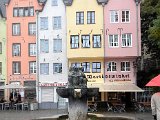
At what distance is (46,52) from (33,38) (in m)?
3.28

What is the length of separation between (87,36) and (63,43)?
3.82 m

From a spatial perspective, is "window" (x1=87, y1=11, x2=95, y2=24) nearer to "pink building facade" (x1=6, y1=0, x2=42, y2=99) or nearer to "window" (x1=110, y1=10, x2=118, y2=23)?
"window" (x1=110, y1=10, x2=118, y2=23)

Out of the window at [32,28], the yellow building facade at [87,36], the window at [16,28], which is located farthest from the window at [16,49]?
the yellow building facade at [87,36]

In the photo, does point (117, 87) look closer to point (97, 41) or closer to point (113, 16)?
point (97, 41)

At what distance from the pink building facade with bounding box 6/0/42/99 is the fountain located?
114 ft

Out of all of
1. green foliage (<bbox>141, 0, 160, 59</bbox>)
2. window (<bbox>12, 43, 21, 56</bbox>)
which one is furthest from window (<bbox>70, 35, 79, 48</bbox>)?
window (<bbox>12, 43, 21, 56</bbox>)

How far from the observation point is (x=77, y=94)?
21.0m

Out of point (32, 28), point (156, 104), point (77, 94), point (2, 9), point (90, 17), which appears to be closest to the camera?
point (156, 104)

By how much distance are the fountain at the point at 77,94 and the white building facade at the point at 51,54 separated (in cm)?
3141

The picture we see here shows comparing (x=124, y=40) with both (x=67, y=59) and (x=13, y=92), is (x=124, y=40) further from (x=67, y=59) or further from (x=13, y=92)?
(x=13, y=92)

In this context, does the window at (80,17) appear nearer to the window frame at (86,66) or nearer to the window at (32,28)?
the window frame at (86,66)

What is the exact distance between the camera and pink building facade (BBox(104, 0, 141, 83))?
4994 cm

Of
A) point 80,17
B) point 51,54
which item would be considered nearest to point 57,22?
point 80,17

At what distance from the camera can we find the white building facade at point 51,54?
175ft
